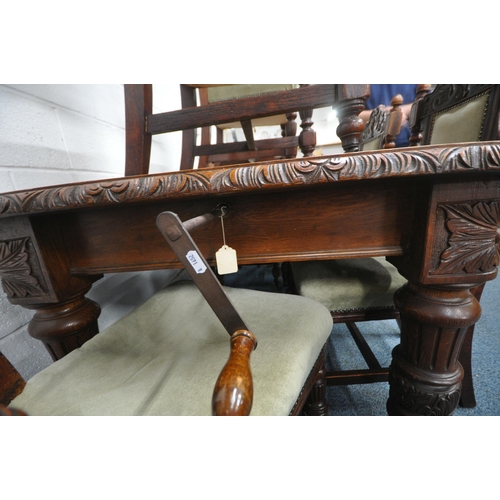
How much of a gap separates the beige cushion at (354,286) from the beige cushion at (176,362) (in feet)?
0.42

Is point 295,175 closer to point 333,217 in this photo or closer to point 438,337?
point 333,217

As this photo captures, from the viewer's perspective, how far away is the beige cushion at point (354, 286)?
0.60m

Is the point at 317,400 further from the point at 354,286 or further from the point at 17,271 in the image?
the point at 17,271

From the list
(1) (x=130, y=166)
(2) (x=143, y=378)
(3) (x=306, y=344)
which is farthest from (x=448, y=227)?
(1) (x=130, y=166)

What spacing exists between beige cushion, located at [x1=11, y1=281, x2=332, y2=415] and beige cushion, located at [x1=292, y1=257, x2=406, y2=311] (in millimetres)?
129

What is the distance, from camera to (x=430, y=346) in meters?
0.42

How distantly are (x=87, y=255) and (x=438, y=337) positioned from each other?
64 cm

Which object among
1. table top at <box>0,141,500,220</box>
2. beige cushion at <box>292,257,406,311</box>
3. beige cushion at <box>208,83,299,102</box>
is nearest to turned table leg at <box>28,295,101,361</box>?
table top at <box>0,141,500,220</box>

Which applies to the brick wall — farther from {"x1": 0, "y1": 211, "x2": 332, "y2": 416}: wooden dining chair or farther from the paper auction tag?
the paper auction tag

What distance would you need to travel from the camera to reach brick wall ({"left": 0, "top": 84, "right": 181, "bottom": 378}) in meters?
0.59

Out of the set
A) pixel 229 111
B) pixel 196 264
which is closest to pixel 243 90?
pixel 229 111

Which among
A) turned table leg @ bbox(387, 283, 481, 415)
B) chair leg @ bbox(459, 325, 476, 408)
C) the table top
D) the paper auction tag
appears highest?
the table top

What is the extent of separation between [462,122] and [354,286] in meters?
0.53

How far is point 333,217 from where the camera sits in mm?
368
